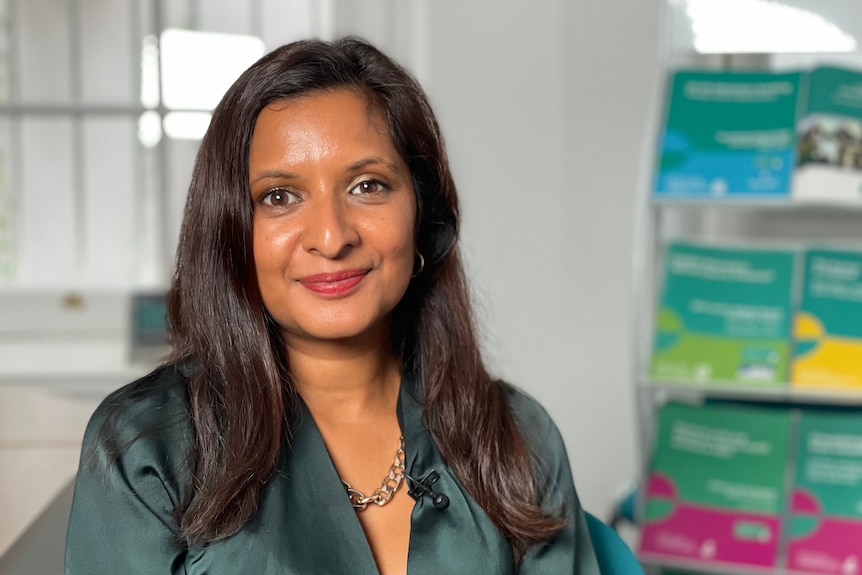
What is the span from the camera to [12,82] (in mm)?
3568

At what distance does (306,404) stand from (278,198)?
0.30 meters

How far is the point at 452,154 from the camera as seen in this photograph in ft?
10.6

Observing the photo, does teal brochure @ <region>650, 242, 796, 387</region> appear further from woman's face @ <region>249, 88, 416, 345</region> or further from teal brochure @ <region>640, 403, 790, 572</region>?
woman's face @ <region>249, 88, 416, 345</region>

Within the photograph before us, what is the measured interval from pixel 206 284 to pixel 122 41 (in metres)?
2.50

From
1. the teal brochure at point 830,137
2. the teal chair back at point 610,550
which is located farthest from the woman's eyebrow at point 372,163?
the teal brochure at point 830,137

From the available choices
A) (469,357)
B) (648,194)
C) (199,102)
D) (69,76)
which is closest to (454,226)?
(469,357)

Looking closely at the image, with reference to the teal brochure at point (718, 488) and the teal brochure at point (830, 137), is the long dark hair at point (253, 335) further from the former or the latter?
the teal brochure at point (830, 137)

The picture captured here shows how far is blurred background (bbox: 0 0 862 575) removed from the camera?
3158 mm

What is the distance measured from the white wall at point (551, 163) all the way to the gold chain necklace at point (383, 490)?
1.71 metres

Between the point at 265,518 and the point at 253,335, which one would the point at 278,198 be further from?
the point at 265,518

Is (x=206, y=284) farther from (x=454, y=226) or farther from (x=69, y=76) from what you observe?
(x=69, y=76)

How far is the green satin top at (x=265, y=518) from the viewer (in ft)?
4.07

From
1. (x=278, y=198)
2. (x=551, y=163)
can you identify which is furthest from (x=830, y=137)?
(x=278, y=198)

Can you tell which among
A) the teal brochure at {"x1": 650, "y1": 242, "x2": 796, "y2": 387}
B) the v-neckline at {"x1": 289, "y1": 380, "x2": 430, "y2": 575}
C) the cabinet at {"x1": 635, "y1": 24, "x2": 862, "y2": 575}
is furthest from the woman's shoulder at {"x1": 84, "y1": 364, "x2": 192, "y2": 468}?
the teal brochure at {"x1": 650, "y1": 242, "x2": 796, "y2": 387}
